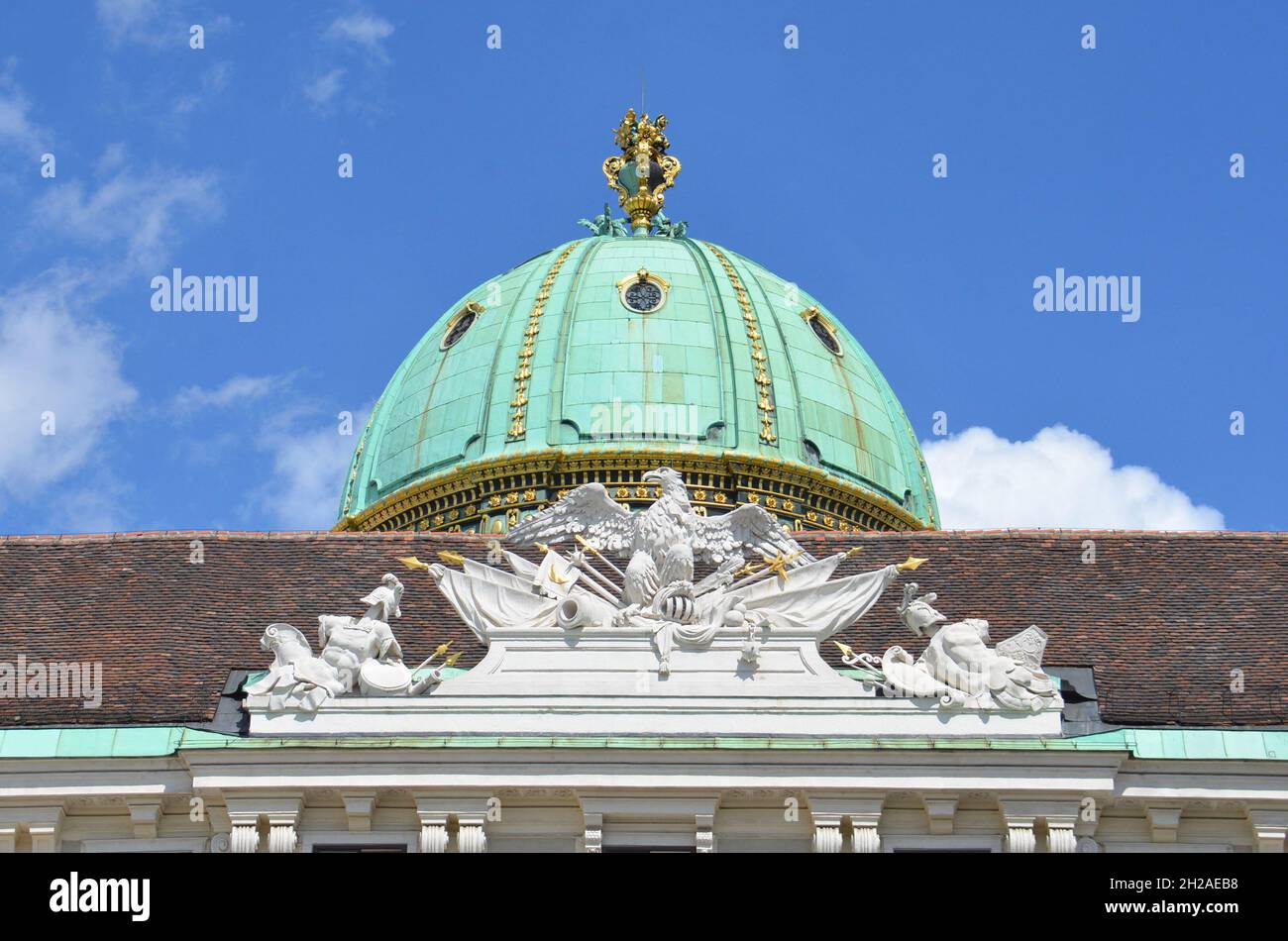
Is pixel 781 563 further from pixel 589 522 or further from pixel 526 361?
pixel 526 361

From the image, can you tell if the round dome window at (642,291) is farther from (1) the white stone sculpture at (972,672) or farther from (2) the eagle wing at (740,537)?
(1) the white stone sculpture at (972,672)

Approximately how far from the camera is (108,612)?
46.8 meters

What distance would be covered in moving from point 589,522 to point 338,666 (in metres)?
4.75

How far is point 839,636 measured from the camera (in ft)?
151

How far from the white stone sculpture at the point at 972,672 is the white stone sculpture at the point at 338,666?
5278 mm

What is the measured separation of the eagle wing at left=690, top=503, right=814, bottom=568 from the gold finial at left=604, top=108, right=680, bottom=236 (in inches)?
735

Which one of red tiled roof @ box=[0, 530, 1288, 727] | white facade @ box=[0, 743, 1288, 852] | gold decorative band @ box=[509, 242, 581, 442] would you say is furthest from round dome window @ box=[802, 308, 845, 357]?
white facade @ box=[0, 743, 1288, 852]

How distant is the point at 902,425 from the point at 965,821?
67.4 feet

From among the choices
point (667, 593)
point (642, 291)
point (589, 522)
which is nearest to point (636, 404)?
point (642, 291)

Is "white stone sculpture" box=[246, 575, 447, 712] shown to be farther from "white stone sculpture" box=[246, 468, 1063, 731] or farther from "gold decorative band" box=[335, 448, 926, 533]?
"gold decorative band" box=[335, 448, 926, 533]

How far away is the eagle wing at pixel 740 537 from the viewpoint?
45.2 meters

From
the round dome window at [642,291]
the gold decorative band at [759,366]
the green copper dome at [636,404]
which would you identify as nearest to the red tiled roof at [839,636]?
the green copper dome at [636,404]

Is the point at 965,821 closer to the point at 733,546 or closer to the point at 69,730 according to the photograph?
the point at 733,546
